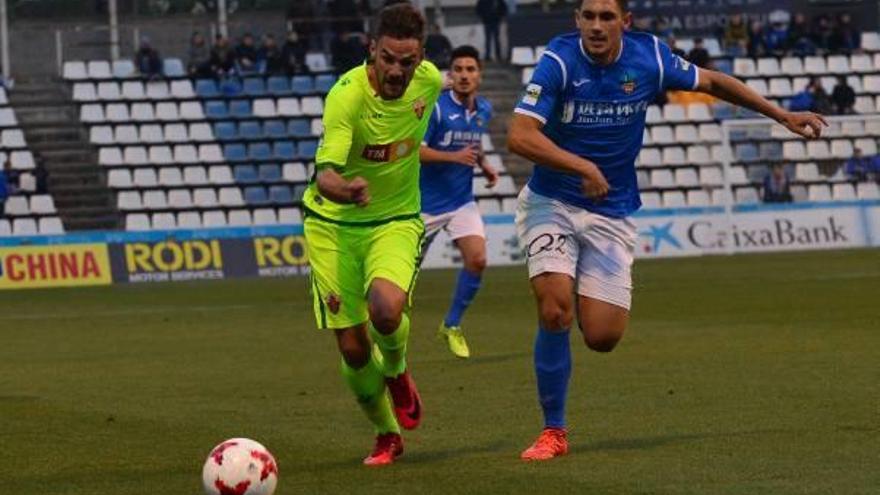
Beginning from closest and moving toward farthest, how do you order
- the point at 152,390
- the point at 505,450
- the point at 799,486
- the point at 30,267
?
the point at 799,486
the point at 505,450
the point at 152,390
the point at 30,267

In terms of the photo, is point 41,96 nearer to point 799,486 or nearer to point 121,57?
point 121,57

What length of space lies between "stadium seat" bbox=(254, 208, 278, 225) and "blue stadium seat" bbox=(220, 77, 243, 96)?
11.9ft

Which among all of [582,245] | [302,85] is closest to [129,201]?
[302,85]

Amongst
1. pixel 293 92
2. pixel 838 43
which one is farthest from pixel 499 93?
pixel 838 43

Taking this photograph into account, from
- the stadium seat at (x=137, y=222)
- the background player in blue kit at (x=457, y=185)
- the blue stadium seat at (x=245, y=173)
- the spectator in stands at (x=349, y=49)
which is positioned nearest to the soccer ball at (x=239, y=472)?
the background player in blue kit at (x=457, y=185)

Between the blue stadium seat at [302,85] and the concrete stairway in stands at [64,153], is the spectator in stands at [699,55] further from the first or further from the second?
the concrete stairway in stands at [64,153]

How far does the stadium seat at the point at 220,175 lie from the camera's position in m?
41.2

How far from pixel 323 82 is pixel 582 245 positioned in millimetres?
32217

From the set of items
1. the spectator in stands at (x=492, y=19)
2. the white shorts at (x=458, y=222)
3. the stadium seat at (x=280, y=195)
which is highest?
the spectator in stands at (x=492, y=19)

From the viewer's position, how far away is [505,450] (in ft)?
37.1

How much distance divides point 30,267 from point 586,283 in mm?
24422

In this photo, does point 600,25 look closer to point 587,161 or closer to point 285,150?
point 587,161

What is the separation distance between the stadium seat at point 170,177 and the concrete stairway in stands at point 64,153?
105 cm

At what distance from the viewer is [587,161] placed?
10812 millimetres
